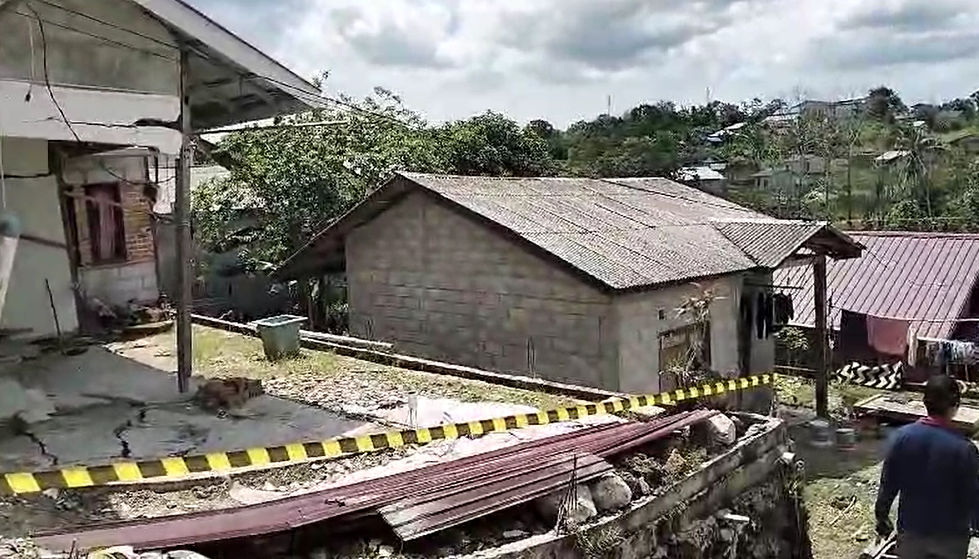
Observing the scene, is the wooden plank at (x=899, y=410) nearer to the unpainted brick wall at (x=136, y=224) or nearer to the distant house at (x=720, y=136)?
the unpainted brick wall at (x=136, y=224)

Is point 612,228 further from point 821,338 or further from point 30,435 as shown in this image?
point 30,435

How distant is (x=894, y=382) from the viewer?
67.9ft

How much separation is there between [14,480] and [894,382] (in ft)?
63.6

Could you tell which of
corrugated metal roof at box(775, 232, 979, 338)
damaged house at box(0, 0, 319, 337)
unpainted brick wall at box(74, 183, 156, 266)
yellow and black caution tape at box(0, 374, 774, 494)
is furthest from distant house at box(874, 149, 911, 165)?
yellow and black caution tape at box(0, 374, 774, 494)

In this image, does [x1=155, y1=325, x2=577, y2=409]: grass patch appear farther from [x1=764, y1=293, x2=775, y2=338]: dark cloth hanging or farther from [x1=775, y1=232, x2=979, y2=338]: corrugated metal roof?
[x1=775, y1=232, x2=979, y2=338]: corrugated metal roof

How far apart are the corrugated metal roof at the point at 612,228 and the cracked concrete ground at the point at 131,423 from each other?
5505mm

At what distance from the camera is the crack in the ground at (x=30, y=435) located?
7.36 m

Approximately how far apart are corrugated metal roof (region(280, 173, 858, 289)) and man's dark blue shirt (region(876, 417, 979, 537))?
7.29 metres

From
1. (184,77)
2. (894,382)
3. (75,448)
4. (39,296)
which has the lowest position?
(894,382)

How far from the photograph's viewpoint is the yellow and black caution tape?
6117 mm

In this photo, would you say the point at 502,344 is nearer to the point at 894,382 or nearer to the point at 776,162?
the point at 894,382

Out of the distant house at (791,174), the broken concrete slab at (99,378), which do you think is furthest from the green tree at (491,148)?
the distant house at (791,174)

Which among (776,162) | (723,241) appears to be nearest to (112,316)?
(723,241)

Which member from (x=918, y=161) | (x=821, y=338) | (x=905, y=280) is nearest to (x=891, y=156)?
(x=918, y=161)
